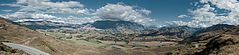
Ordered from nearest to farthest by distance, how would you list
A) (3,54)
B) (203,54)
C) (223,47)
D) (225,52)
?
(3,54), (225,52), (223,47), (203,54)

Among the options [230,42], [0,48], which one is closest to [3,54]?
[0,48]

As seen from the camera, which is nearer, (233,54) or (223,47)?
(233,54)

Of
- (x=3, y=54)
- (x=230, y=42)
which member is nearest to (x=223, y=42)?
(x=230, y=42)

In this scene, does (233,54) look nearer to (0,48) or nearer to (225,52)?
(225,52)

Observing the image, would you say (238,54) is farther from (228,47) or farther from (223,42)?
(223,42)

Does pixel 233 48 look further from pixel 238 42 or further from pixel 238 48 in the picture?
pixel 238 42

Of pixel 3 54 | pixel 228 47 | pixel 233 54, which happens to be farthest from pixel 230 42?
pixel 3 54

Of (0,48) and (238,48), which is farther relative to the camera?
(0,48)

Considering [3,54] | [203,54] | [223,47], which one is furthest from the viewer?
[203,54]
